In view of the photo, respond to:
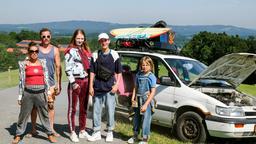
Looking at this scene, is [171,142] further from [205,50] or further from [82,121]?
[205,50]

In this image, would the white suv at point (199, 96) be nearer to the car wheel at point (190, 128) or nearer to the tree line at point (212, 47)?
the car wheel at point (190, 128)

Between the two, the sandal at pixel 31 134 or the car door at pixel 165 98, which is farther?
the car door at pixel 165 98

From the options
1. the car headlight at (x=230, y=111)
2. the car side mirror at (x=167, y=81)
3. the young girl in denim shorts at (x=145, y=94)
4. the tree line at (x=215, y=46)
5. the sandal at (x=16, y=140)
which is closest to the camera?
the sandal at (x=16, y=140)

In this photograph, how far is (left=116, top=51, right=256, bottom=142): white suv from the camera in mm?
7445

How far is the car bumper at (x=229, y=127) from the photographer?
7.32 meters

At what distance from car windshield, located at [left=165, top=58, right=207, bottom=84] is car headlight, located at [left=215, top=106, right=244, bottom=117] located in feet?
3.75

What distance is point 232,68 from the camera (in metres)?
8.40

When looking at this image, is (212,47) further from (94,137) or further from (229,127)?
(94,137)

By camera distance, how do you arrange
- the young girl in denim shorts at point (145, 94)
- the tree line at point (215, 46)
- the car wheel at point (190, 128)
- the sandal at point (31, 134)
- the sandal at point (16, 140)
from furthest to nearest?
the tree line at point (215, 46), the car wheel at point (190, 128), the sandal at point (31, 134), the young girl in denim shorts at point (145, 94), the sandal at point (16, 140)

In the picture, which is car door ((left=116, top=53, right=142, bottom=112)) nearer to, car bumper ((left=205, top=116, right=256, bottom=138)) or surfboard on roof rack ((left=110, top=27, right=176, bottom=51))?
surfboard on roof rack ((left=110, top=27, right=176, bottom=51))

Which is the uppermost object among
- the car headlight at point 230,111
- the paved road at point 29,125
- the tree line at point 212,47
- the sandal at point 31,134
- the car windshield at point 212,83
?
the car windshield at point 212,83

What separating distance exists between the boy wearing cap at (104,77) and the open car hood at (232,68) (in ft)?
5.80

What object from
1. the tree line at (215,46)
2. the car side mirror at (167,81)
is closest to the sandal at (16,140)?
the car side mirror at (167,81)

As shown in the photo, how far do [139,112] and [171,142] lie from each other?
1071 millimetres
